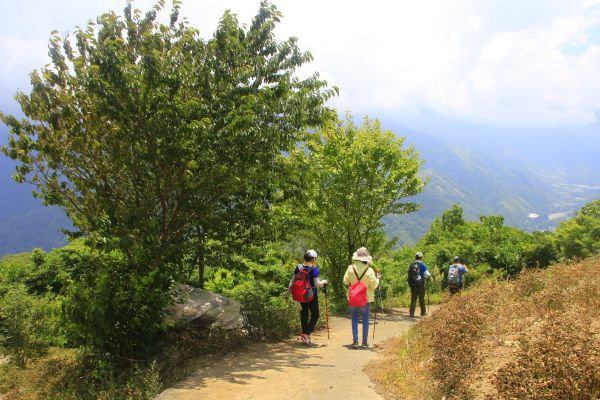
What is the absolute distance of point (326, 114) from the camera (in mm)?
10086

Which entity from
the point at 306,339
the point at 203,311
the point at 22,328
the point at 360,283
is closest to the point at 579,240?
the point at 360,283

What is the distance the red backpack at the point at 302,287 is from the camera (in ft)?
32.9

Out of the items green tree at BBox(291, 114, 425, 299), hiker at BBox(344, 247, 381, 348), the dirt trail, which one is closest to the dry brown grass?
the dirt trail

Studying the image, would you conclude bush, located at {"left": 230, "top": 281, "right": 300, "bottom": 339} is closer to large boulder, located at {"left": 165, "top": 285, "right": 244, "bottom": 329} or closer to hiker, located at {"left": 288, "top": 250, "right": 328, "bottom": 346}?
large boulder, located at {"left": 165, "top": 285, "right": 244, "bottom": 329}

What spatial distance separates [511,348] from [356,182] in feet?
38.7

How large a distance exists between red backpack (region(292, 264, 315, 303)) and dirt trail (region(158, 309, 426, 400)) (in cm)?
104

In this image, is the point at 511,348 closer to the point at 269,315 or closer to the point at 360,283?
the point at 360,283

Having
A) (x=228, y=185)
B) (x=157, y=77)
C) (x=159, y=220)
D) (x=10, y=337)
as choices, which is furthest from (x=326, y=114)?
(x=10, y=337)

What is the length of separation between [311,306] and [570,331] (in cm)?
604

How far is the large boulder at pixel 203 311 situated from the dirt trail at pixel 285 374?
77 cm

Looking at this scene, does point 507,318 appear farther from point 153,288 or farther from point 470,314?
point 153,288

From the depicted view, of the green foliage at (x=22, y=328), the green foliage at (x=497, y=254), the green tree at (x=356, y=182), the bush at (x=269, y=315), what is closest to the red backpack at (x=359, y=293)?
the bush at (x=269, y=315)

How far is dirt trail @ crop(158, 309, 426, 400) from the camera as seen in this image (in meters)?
6.70

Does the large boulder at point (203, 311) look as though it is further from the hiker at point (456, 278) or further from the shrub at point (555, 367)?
the hiker at point (456, 278)
